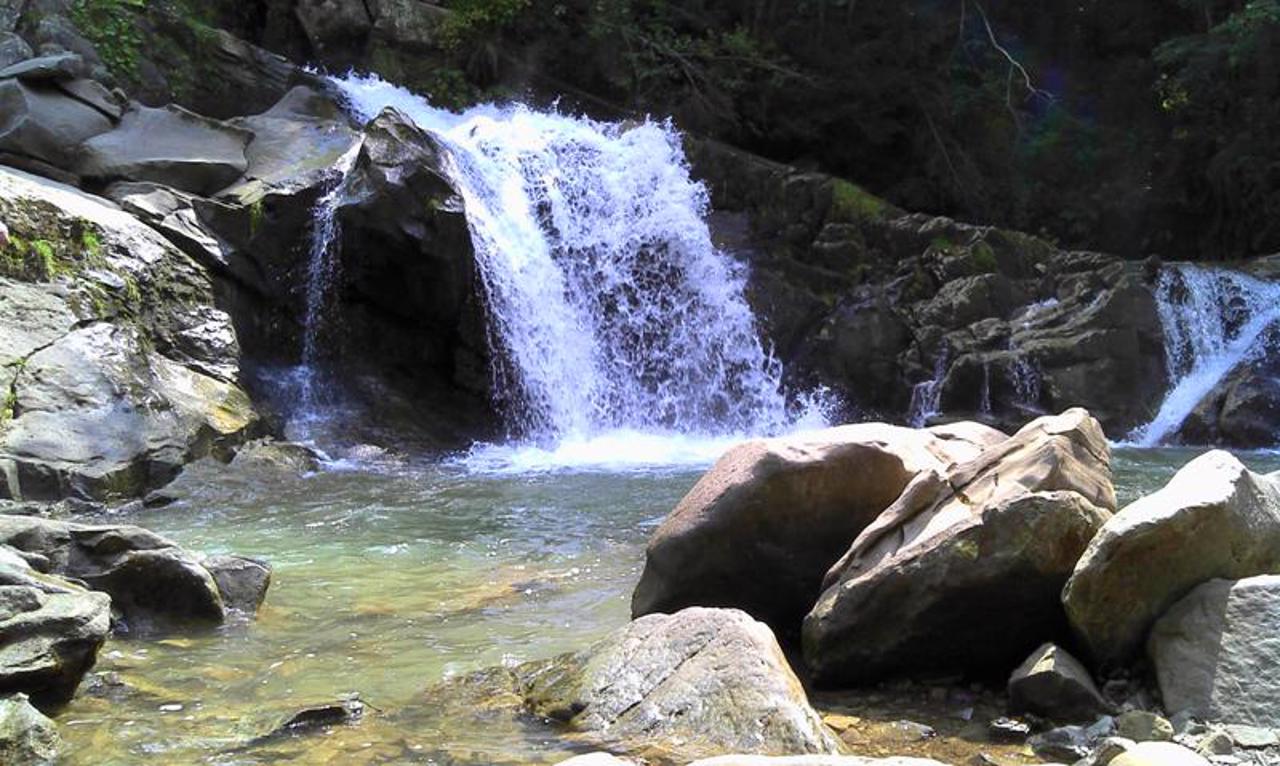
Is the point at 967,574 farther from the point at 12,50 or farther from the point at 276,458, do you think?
the point at 12,50

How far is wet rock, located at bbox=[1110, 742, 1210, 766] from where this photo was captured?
3518 millimetres

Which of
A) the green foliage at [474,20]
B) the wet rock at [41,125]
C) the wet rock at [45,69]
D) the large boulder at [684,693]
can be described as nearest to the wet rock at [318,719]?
the large boulder at [684,693]

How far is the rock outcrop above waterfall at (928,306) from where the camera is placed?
15.9m

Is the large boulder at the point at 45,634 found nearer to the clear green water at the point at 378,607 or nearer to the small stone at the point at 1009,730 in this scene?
the clear green water at the point at 378,607

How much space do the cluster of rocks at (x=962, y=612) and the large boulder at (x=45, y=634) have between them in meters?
1.40

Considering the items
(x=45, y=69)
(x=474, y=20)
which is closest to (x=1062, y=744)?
(x=45, y=69)

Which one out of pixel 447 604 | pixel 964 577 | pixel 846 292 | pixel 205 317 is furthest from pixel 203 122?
pixel 964 577

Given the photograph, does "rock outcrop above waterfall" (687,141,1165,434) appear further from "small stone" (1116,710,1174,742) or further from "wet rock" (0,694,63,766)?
"wet rock" (0,694,63,766)

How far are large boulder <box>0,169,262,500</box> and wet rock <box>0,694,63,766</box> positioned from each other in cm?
518

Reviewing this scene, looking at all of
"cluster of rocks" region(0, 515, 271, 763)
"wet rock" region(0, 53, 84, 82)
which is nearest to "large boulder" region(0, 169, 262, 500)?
"wet rock" region(0, 53, 84, 82)

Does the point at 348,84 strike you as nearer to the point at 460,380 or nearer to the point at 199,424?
the point at 460,380

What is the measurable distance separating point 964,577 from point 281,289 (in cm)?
1057

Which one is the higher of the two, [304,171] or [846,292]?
[304,171]

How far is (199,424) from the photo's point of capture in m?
11.1
